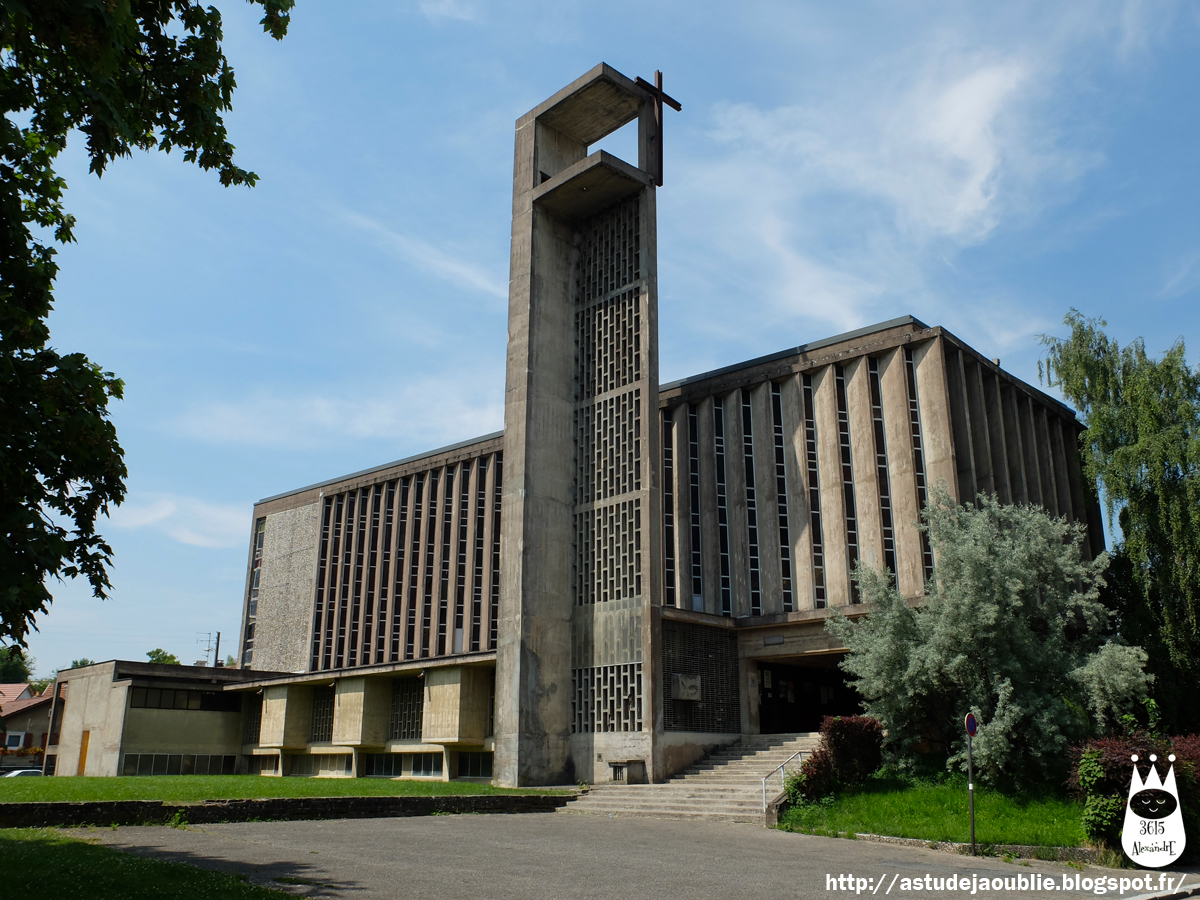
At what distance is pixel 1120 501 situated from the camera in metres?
30.0

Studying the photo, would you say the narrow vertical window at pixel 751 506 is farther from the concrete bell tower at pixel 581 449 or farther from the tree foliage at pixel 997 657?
the tree foliage at pixel 997 657

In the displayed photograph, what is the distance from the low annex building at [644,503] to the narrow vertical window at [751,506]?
0.09 m

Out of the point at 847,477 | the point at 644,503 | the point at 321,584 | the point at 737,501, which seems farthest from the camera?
the point at 321,584

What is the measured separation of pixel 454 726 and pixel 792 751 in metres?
11.8

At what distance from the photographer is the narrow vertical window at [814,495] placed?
31.8 metres

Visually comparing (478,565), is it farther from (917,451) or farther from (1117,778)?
(1117,778)

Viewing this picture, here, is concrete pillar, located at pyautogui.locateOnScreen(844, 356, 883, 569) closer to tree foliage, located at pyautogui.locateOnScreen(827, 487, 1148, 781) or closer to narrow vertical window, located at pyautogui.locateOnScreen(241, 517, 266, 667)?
tree foliage, located at pyautogui.locateOnScreen(827, 487, 1148, 781)

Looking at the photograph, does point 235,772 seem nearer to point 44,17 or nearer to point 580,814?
point 580,814

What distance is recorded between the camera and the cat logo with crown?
1531cm

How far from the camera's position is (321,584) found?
54.6m

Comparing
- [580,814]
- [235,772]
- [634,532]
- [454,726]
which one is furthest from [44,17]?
[235,772]

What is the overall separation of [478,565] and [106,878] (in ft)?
124

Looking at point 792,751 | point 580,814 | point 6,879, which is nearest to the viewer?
point 6,879

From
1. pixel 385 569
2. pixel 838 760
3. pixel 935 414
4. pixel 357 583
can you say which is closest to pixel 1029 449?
pixel 935 414
